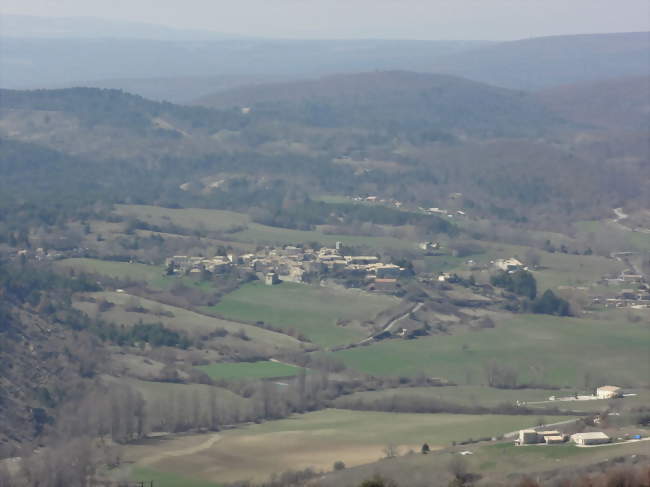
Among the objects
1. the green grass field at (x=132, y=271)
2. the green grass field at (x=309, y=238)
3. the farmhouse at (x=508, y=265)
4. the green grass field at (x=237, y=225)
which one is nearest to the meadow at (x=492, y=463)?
the green grass field at (x=132, y=271)

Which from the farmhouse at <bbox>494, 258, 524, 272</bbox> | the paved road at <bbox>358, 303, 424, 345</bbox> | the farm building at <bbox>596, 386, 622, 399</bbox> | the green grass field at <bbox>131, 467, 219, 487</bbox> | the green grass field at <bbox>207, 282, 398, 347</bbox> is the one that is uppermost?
the green grass field at <bbox>131, 467, 219, 487</bbox>

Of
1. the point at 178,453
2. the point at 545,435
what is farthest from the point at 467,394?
the point at 178,453

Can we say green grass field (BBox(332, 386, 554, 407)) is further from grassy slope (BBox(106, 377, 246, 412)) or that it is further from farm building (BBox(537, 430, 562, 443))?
farm building (BBox(537, 430, 562, 443))

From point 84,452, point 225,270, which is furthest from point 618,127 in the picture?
point 84,452

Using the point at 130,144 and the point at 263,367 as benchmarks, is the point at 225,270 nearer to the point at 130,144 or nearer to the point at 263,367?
the point at 263,367

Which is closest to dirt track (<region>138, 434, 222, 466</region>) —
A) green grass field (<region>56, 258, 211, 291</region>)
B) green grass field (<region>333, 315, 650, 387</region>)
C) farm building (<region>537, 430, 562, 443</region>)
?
farm building (<region>537, 430, 562, 443</region>)

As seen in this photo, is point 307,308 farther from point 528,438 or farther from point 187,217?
point 187,217
